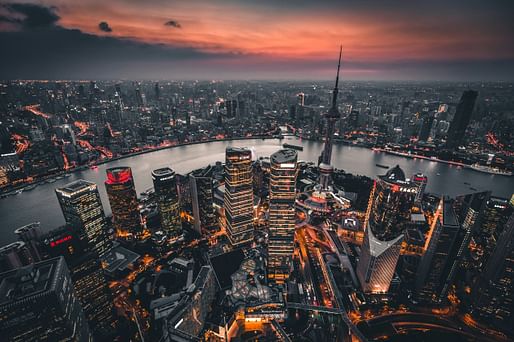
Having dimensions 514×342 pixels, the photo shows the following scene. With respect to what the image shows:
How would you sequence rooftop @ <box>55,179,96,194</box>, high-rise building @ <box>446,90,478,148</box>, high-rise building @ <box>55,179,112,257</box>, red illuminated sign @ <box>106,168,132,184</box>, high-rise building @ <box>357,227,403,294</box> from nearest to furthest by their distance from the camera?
1. high-rise building @ <box>357,227,403,294</box>
2. high-rise building @ <box>55,179,112,257</box>
3. rooftop @ <box>55,179,96,194</box>
4. red illuminated sign @ <box>106,168,132,184</box>
5. high-rise building @ <box>446,90,478,148</box>

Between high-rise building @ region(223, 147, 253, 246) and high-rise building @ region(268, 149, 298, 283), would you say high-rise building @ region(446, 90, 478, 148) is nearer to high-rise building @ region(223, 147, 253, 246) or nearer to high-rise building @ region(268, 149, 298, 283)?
high-rise building @ region(268, 149, 298, 283)

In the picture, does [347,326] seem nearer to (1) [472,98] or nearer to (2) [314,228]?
(2) [314,228]

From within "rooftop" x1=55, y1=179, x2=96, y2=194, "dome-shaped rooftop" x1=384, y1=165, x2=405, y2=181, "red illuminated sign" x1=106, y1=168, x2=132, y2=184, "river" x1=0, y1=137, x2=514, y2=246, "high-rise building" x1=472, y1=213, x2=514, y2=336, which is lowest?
"river" x1=0, y1=137, x2=514, y2=246

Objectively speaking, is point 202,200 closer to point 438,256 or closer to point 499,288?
point 438,256

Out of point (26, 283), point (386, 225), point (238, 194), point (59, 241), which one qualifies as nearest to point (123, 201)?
point (59, 241)

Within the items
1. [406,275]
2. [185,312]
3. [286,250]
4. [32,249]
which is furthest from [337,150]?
[32,249]

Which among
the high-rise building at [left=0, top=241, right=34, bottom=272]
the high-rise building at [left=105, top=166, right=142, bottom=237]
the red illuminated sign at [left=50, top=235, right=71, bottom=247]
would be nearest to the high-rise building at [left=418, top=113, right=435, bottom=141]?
the high-rise building at [left=105, top=166, right=142, bottom=237]

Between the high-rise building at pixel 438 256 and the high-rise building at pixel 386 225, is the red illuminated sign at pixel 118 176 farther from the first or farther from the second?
the high-rise building at pixel 438 256
